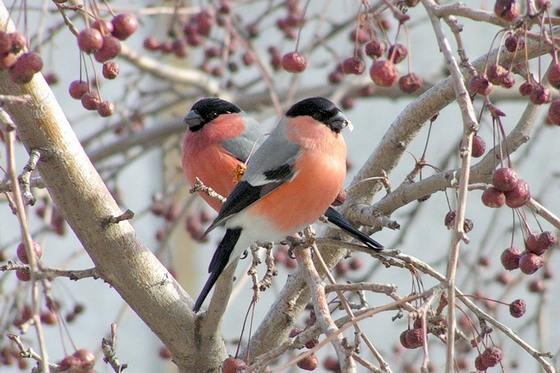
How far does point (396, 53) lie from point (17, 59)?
0.80m

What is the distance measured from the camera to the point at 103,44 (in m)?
1.67

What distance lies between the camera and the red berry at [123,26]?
5.82ft

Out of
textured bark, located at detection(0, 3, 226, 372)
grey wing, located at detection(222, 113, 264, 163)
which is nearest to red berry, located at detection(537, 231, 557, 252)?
textured bark, located at detection(0, 3, 226, 372)

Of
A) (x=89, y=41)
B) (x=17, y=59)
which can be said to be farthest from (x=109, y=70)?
(x=17, y=59)

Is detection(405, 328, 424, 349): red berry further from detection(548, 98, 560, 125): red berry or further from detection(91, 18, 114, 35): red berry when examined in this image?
detection(91, 18, 114, 35): red berry

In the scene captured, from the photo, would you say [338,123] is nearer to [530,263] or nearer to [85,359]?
→ [530,263]

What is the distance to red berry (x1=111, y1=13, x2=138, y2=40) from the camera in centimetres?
177

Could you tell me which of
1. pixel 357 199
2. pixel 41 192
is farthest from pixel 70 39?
pixel 357 199

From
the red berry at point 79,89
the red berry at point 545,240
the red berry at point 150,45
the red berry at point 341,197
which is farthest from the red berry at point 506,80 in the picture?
the red berry at point 150,45

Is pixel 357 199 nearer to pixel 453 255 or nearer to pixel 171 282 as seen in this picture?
pixel 171 282

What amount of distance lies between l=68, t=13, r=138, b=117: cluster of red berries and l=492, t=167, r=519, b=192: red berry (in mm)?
685

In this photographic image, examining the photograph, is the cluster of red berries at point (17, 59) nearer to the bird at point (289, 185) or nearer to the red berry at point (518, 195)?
the bird at point (289, 185)

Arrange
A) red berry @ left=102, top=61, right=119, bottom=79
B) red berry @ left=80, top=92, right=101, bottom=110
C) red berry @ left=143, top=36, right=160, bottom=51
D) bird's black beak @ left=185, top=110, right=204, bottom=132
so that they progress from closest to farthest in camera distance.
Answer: red berry @ left=102, top=61, right=119, bottom=79 → red berry @ left=80, top=92, right=101, bottom=110 → bird's black beak @ left=185, top=110, right=204, bottom=132 → red berry @ left=143, top=36, right=160, bottom=51

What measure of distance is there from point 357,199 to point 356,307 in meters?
0.47
